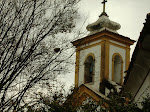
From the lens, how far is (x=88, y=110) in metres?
7.87

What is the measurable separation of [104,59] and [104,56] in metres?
0.19

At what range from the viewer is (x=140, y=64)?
29.3ft

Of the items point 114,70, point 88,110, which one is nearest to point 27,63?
point 88,110

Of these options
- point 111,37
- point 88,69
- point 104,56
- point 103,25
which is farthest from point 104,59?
point 103,25

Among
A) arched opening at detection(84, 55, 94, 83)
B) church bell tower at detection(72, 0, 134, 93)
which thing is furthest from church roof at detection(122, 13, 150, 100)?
arched opening at detection(84, 55, 94, 83)

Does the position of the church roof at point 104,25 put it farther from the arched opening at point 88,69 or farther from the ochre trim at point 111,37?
the arched opening at point 88,69

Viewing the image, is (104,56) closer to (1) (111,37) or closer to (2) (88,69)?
(1) (111,37)

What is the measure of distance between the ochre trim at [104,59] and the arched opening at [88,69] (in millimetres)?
1324

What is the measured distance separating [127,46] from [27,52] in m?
16.3

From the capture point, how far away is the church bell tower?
75.5 ft

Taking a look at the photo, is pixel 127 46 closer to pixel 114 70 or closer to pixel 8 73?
pixel 114 70

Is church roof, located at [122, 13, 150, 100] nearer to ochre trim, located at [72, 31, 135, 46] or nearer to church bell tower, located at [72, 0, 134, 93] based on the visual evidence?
church bell tower, located at [72, 0, 134, 93]

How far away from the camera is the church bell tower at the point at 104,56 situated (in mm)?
23016

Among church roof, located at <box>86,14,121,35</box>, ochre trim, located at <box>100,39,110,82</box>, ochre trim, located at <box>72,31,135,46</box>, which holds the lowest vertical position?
ochre trim, located at <box>100,39,110,82</box>
